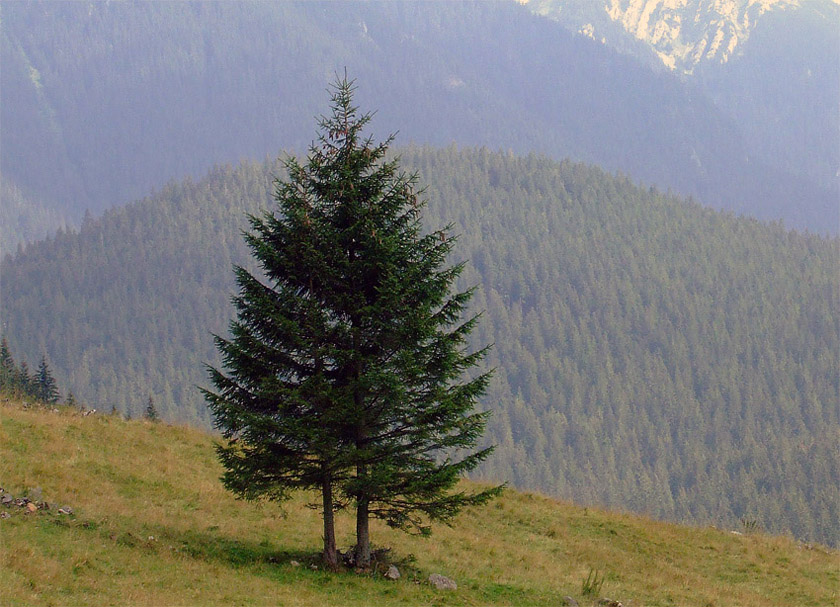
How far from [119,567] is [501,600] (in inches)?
383

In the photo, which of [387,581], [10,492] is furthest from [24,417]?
[387,581]

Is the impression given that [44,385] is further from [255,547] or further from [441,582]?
[441,582]

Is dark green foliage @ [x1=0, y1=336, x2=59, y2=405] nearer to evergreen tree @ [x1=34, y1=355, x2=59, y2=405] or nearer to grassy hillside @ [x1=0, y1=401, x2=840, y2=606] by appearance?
evergreen tree @ [x1=34, y1=355, x2=59, y2=405]

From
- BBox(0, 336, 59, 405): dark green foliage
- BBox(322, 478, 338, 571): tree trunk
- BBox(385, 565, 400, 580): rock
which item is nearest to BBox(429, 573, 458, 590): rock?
BBox(385, 565, 400, 580): rock

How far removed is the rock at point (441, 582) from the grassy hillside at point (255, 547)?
314mm

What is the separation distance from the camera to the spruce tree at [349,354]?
22.3 m

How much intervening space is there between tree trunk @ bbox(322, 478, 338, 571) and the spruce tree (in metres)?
0.04

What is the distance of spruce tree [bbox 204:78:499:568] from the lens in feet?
73.3

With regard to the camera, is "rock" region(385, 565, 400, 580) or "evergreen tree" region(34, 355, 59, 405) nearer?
"rock" region(385, 565, 400, 580)

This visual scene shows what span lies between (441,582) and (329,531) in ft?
10.9

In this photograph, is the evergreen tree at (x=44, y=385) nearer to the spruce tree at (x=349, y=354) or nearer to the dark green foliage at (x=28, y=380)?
the dark green foliage at (x=28, y=380)

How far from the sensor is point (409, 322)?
22500mm

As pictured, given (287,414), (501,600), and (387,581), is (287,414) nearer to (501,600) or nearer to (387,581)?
(387,581)

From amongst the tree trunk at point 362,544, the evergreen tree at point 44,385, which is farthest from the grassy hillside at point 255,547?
the evergreen tree at point 44,385
